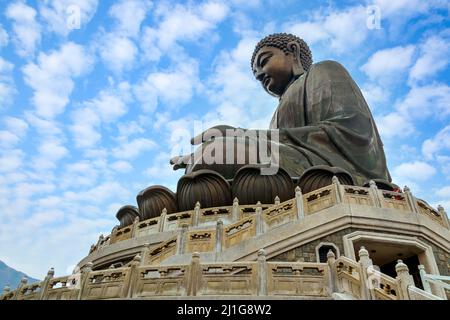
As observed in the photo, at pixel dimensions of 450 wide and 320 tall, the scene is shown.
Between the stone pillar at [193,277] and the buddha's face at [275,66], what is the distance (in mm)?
15099

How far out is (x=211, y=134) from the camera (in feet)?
44.0

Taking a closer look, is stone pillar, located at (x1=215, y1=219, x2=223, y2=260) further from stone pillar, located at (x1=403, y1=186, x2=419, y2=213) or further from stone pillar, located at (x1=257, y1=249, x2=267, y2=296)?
stone pillar, located at (x1=403, y1=186, x2=419, y2=213)

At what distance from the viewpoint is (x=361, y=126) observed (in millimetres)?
14414

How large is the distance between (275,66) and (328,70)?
3.27 metres

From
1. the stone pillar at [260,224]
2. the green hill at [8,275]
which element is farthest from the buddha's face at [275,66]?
the green hill at [8,275]

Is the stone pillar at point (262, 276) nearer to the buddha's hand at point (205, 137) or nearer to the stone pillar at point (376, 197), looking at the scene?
the stone pillar at point (376, 197)

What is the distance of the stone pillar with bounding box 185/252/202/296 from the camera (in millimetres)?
5270

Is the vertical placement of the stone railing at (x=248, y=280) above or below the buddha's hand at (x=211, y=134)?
below

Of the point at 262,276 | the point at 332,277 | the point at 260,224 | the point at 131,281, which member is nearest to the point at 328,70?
the point at 260,224

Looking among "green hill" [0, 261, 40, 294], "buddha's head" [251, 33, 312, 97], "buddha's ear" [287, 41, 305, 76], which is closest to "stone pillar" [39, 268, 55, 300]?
"buddha's head" [251, 33, 312, 97]

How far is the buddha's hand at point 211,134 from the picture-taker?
13264mm

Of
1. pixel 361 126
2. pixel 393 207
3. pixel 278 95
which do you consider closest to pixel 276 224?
pixel 393 207

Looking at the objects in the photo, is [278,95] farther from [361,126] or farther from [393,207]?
[393,207]
